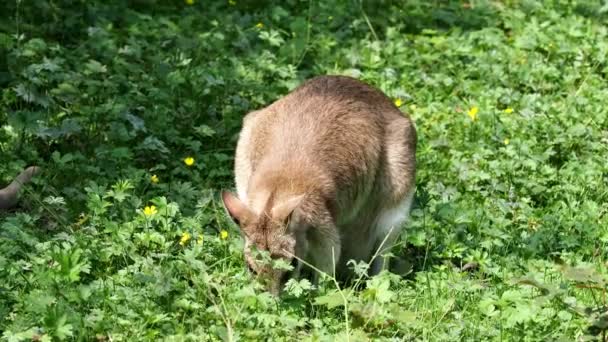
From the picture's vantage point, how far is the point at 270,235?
550 centimetres

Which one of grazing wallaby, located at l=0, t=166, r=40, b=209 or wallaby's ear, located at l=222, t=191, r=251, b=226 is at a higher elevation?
wallaby's ear, located at l=222, t=191, r=251, b=226

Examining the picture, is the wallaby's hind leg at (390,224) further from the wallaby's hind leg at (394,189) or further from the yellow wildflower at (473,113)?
the yellow wildflower at (473,113)

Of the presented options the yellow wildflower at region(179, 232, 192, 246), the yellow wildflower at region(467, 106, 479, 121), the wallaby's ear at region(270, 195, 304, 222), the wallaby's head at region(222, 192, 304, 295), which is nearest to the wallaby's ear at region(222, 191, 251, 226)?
the wallaby's head at region(222, 192, 304, 295)

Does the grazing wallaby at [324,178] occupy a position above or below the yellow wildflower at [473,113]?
A: above

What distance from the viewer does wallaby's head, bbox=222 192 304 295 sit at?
18.0ft

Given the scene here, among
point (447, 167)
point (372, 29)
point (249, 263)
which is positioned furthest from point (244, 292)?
point (372, 29)

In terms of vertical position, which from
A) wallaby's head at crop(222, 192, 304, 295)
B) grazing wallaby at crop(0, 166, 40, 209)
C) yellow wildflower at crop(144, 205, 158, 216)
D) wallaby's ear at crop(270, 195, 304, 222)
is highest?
wallaby's ear at crop(270, 195, 304, 222)

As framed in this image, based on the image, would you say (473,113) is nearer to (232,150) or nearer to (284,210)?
(232,150)

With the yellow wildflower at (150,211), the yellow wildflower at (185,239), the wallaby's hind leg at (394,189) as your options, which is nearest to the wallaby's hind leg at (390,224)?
the wallaby's hind leg at (394,189)

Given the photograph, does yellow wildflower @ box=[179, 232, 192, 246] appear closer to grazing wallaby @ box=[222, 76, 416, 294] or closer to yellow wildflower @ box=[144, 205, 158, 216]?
yellow wildflower @ box=[144, 205, 158, 216]

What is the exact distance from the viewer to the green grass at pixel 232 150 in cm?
543

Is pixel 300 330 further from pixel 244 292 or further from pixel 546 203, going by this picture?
pixel 546 203

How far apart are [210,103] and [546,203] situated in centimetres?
252

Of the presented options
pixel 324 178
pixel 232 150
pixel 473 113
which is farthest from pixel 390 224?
pixel 473 113
